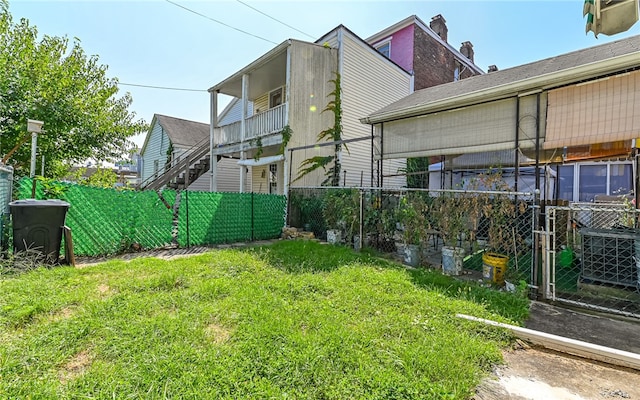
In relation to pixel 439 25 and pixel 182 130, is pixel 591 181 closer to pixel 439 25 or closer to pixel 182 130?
pixel 439 25

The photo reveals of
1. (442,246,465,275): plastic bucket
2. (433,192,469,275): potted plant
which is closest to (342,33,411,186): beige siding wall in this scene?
(433,192,469,275): potted plant

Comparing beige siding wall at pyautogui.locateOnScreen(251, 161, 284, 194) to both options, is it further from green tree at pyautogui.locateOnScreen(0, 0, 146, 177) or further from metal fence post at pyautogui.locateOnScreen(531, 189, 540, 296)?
metal fence post at pyautogui.locateOnScreen(531, 189, 540, 296)

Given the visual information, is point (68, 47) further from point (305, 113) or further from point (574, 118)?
point (574, 118)

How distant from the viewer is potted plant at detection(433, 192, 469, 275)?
5.14m

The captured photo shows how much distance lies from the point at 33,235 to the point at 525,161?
11.6 m

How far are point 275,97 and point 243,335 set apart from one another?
1263 centimetres

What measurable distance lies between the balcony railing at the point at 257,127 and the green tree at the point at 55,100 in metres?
3.97

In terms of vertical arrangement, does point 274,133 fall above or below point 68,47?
below

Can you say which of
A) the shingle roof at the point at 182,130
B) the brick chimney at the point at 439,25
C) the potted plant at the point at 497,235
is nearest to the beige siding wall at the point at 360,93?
the brick chimney at the point at 439,25

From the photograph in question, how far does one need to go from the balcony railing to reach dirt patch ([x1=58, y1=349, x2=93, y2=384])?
28.3 feet

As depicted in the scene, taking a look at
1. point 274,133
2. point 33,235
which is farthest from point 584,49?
point 33,235

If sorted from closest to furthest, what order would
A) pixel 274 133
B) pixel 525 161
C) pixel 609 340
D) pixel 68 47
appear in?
pixel 609 340
pixel 525 161
pixel 274 133
pixel 68 47

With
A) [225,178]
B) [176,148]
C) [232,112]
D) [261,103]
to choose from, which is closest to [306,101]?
[261,103]

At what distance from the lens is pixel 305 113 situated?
1034 centimetres
